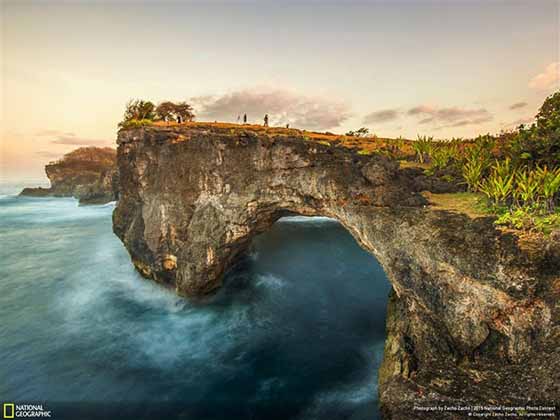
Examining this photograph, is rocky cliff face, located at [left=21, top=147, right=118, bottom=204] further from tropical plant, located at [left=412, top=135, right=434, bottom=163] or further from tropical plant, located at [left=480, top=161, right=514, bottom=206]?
tropical plant, located at [left=480, top=161, right=514, bottom=206]

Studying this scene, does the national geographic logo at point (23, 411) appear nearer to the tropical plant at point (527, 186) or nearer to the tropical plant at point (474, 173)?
the tropical plant at point (527, 186)

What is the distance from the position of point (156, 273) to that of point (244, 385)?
10756 millimetres

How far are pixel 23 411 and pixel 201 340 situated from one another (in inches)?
299

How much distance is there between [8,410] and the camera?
450 inches

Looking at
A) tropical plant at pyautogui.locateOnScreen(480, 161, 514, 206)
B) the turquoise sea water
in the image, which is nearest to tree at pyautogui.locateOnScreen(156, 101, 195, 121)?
the turquoise sea water

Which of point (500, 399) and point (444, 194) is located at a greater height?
point (444, 194)

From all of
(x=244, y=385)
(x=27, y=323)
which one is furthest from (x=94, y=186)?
(x=244, y=385)

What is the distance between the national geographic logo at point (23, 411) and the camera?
1116cm

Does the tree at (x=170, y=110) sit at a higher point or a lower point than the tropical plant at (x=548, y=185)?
higher

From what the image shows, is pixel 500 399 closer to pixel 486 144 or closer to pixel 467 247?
pixel 467 247

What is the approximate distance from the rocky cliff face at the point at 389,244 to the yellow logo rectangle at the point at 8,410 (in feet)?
29.0

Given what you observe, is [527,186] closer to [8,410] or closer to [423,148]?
[423,148]

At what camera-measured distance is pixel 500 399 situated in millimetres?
6602

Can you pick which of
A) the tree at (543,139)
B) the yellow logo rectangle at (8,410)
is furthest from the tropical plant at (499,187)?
the yellow logo rectangle at (8,410)
